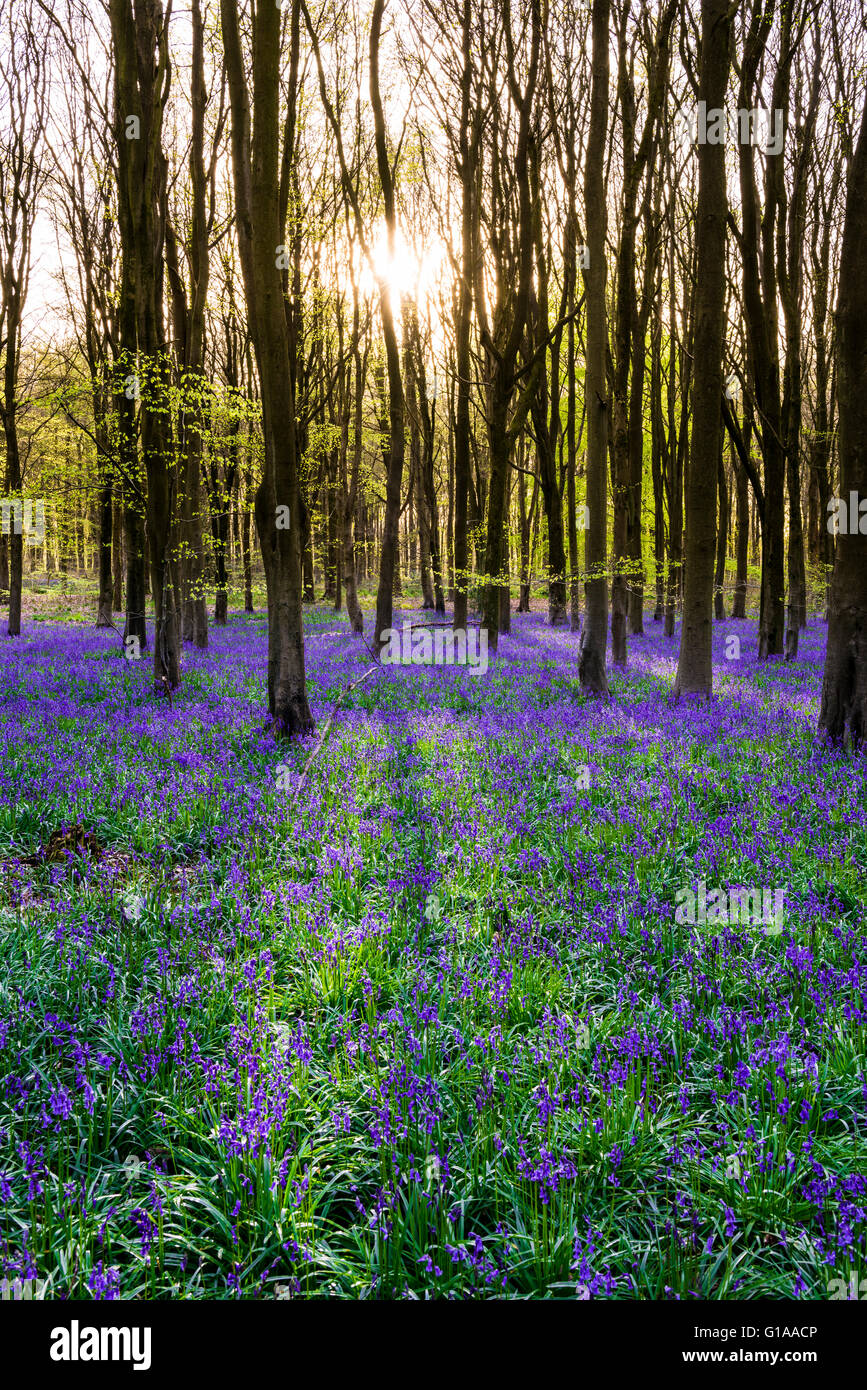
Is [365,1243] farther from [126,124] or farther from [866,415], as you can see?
[126,124]

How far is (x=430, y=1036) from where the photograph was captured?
2676 mm

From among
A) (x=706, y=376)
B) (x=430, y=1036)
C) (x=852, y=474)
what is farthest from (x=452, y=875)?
(x=706, y=376)

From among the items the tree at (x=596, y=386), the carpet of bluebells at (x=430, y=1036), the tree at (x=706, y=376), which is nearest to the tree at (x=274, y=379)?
the carpet of bluebells at (x=430, y=1036)

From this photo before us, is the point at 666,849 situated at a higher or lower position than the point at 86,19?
lower

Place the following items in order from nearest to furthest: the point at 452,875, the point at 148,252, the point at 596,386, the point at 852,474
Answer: the point at 452,875
the point at 852,474
the point at 596,386
the point at 148,252

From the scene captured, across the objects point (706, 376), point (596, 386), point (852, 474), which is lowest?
point (852, 474)

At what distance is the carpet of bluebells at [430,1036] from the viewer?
1.88 metres

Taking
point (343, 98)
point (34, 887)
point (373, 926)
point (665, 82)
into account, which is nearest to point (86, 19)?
point (343, 98)

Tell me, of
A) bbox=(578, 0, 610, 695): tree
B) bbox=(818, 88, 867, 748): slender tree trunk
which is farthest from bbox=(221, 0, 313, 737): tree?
bbox=(818, 88, 867, 748): slender tree trunk

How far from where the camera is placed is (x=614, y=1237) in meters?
2.00

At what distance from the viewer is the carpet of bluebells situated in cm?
188

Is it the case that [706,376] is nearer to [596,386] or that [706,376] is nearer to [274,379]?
[596,386]

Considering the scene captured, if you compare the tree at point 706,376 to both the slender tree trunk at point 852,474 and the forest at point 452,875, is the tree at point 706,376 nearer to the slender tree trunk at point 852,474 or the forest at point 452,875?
the forest at point 452,875
